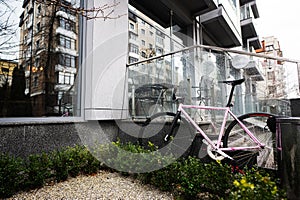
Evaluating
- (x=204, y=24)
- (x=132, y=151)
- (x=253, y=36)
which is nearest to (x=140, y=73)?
(x=132, y=151)

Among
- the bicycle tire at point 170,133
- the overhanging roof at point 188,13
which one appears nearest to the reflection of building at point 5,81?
the bicycle tire at point 170,133

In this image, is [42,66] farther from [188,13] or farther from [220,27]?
[220,27]

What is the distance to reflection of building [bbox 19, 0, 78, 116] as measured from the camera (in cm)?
274

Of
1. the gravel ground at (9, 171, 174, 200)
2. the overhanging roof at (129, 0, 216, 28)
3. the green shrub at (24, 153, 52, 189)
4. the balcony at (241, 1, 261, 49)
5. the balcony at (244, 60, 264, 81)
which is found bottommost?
the gravel ground at (9, 171, 174, 200)

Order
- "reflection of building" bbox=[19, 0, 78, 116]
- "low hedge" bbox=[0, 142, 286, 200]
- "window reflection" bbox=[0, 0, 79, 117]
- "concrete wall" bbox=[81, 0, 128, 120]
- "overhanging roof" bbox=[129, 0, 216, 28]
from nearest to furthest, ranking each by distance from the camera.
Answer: "low hedge" bbox=[0, 142, 286, 200] < "window reflection" bbox=[0, 0, 79, 117] < "reflection of building" bbox=[19, 0, 78, 116] < "concrete wall" bbox=[81, 0, 128, 120] < "overhanging roof" bbox=[129, 0, 216, 28]

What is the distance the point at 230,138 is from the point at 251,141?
248mm

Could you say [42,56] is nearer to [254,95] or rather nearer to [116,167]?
[116,167]

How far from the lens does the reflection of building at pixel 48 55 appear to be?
2742 mm

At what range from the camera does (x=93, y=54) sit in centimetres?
321

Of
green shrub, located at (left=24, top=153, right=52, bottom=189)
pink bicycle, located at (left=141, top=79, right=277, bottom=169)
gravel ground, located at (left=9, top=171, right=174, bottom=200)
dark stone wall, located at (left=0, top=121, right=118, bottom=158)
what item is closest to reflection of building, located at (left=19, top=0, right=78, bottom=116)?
dark stone wall, located at (left=0, top=121, right=118, bottom=158)

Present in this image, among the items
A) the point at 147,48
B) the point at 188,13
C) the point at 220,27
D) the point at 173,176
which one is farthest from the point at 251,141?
the point at 220,27

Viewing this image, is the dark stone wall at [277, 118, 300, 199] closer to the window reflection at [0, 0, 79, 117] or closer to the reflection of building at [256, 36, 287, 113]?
the reflection of building at [256, 36, 287, 113]

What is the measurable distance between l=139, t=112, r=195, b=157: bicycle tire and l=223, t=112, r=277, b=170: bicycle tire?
1.63 feet

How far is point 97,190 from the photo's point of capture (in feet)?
6.70
